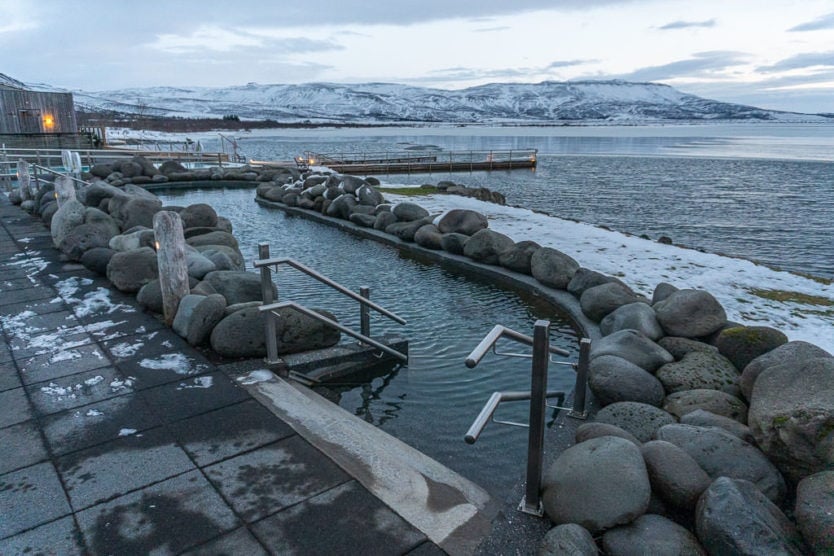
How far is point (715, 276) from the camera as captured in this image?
946 centimetres

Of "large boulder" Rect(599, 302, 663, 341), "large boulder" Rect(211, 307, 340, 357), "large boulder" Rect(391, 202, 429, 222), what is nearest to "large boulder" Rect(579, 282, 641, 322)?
"large boulder" Rect(599, 302, 663, 341)

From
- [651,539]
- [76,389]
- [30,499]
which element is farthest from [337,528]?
[76,389]

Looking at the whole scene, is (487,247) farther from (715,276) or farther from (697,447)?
(697,447)

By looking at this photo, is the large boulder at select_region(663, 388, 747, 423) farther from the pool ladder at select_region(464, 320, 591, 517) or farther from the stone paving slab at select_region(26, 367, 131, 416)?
the stone paving slab at select_region(26, 367, 131, 416)

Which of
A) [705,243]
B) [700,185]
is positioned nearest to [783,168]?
[700,185]

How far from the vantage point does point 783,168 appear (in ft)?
152

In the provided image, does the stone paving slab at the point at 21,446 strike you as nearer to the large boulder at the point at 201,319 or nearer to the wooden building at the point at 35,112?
the large boulder at the point at 201,319

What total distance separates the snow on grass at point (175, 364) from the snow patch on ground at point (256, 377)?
427 mm

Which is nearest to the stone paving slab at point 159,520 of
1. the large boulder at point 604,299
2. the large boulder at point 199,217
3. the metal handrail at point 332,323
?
the metal handrail at point 332,323

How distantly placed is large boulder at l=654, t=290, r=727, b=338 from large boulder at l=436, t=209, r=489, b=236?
19.9ft

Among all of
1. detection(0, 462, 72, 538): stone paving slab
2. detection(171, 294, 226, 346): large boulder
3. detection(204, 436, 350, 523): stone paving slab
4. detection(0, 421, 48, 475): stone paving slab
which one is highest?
detection(171, 294, 226, 346): large boulder

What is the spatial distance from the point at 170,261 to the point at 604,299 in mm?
5379

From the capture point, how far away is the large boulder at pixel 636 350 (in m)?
5.37

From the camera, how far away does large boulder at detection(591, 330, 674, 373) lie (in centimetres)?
537
